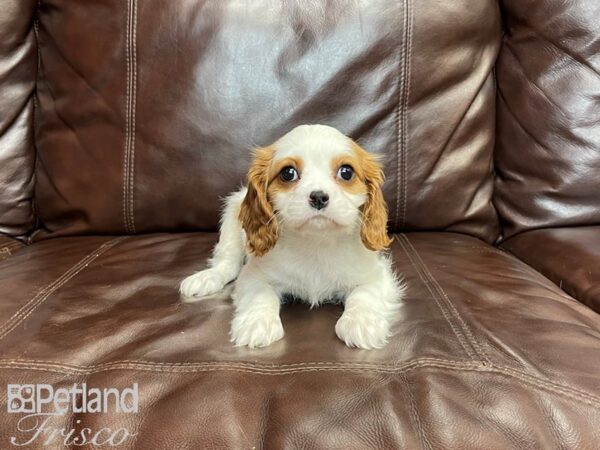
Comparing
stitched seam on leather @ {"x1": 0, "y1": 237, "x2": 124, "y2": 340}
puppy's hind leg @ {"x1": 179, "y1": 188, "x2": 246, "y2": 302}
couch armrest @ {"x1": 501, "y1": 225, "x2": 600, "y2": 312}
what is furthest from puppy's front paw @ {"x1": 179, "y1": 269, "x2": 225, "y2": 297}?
couch armrest @ {"x1": 501, "y1": 225, "x2": 600, "y2": 312}

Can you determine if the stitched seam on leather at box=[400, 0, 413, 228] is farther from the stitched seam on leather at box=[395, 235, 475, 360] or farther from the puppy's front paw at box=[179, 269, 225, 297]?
the puppy's front paw at box=[179, 269, 225, 297]

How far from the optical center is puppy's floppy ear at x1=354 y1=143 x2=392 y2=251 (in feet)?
5.02

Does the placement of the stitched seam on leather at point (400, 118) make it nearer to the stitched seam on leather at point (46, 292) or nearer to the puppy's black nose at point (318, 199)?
the puppy's black nose at point (318, 199)

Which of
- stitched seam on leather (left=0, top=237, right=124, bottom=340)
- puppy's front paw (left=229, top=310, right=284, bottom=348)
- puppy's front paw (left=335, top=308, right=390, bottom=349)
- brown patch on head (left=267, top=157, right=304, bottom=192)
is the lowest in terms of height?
stitched seam on leather (left=0, top=237, right=124, bottom=340)

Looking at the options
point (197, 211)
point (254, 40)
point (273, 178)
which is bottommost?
point (197, 211)

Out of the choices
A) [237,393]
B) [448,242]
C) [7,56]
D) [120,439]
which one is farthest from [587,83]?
[7,56]

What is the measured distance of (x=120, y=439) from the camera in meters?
1.04

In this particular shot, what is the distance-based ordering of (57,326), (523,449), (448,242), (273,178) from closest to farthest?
(523,449) → (57,326) → (273,178) → (448,242)

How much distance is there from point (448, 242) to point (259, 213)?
2.57 feet

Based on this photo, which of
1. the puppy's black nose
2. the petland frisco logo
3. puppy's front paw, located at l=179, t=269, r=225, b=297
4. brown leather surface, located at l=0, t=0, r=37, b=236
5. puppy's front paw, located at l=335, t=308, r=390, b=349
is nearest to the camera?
the petland frisco logo

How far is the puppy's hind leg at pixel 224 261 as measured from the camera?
5.26ft

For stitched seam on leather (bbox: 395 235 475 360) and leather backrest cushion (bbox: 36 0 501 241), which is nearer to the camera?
stitched seam on leather (bbox: 395 235 475 360)

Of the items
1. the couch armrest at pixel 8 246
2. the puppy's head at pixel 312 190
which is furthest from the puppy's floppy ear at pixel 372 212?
the couch armrest at pixel 8 246

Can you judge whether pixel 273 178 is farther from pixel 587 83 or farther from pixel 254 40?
pixel 587 83
